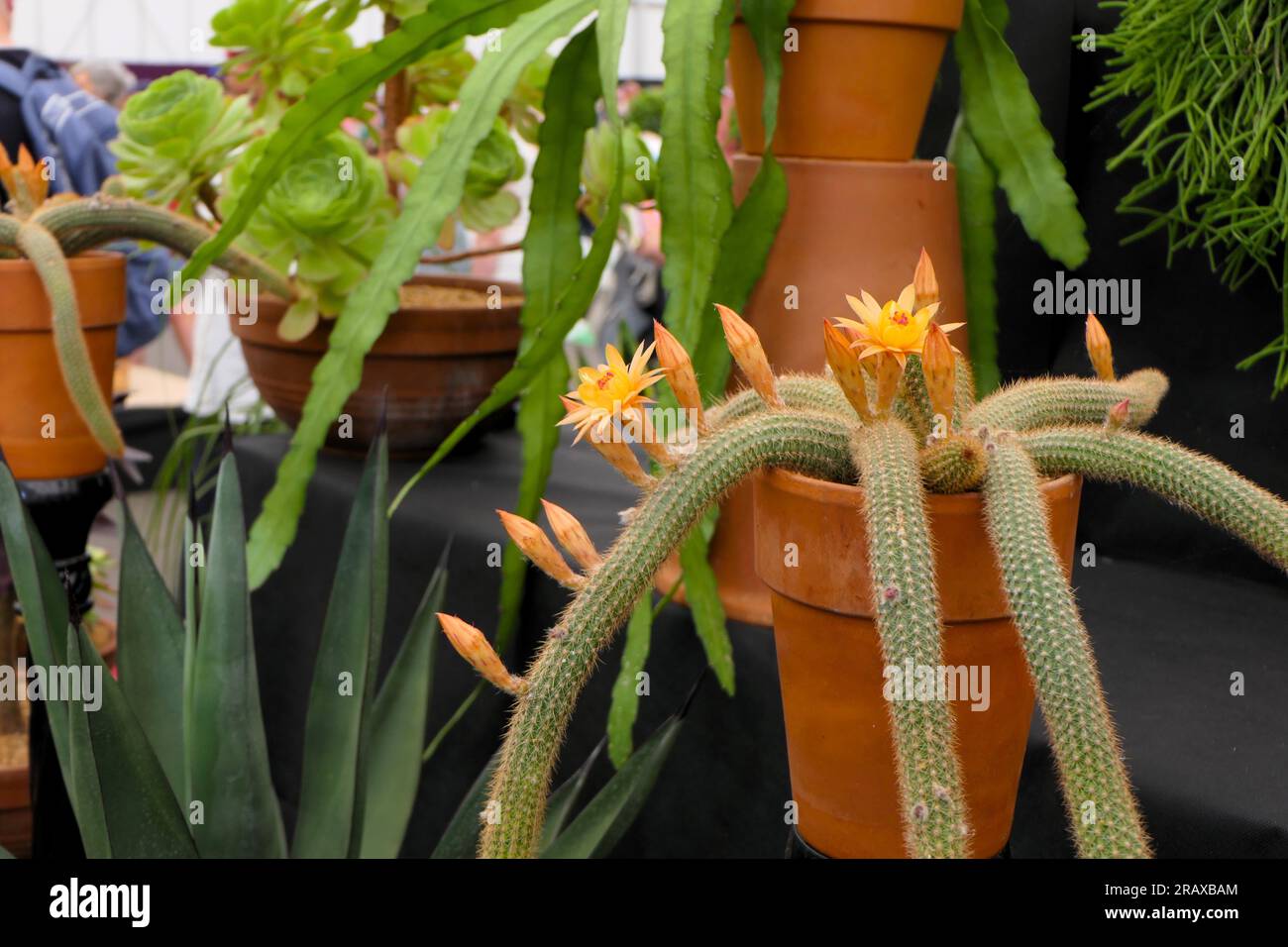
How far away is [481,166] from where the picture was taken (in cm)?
112

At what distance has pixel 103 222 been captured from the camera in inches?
40.8

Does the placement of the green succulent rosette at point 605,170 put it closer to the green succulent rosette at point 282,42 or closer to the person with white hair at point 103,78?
the green succulent rosette at point 282,42

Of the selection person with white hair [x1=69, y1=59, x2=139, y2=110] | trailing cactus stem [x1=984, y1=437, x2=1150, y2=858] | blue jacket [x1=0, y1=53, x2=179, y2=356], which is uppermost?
person with white hair [x1=69, y1=59, x2=139, y2=110]

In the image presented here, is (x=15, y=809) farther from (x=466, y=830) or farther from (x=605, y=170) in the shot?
(x=605, y=170)

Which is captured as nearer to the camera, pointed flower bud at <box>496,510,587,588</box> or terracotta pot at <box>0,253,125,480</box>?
pointed flower bud at <box>496,510,587,588</box>

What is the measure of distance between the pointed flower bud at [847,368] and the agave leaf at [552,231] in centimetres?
32

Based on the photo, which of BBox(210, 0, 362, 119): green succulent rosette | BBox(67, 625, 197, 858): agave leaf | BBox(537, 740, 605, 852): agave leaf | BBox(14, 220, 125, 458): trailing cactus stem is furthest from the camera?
BBox(210, 0, 362, 119): green succulent rosette

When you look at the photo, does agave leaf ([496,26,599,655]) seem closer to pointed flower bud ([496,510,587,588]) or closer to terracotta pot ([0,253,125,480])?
pointed flower bud ([496,510,587,588])

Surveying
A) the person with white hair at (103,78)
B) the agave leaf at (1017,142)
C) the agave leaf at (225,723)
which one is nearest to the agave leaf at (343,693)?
the agave leaf at (225,723)

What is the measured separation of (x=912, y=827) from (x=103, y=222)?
3.09 ft

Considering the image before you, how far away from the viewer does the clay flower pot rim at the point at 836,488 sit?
1.62 ft

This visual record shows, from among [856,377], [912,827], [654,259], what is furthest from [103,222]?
[654,259]

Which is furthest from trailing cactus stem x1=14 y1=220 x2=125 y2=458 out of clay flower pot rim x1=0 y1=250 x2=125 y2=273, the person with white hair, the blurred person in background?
the person with white hair

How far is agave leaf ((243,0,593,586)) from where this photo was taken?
0.74 metres
